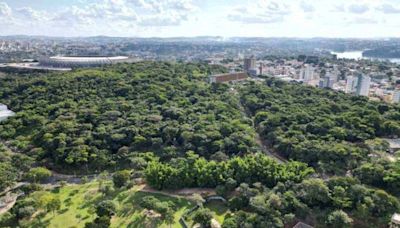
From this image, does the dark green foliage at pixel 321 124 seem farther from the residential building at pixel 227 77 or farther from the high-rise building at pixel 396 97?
the high-rise building at pixel 396 97

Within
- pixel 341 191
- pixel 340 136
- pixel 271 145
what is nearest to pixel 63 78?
pixel 271 145

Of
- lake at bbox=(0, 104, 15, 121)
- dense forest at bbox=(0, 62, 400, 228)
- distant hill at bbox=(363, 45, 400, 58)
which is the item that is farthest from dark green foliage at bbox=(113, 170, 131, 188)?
distant hill at bbox=(363, 45, 400, 58)

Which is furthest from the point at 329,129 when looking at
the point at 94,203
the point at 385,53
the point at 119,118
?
the point at 385,53

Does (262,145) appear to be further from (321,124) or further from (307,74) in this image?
(307,74)

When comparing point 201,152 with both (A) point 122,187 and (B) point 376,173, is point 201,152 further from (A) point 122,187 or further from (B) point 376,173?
(B) point 376,173

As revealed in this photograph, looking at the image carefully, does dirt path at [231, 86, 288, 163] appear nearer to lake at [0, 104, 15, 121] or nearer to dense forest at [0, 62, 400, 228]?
dense forest at [0, 62, 400, 228]
